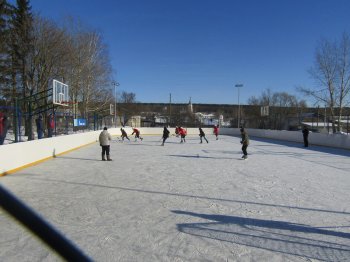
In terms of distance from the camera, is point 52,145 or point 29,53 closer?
point 52,145

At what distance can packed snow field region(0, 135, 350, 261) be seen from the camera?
146 inches

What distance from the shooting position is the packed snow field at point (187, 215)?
3697mm

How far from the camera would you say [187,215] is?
526cm

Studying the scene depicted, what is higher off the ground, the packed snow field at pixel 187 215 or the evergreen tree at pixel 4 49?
the evergreen tree at pixel 4 49

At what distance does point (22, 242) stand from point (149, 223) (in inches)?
65.0

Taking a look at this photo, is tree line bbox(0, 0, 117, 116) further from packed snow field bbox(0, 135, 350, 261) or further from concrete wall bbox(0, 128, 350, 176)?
packed snow field bbox(0, 135, 350, 261)

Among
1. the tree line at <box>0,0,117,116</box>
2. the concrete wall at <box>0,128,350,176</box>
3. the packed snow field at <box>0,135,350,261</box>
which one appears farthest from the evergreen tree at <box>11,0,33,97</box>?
the packed snow field at <box>0,135,350,261</box>

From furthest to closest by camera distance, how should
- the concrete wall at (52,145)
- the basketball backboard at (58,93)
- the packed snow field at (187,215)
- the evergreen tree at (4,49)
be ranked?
the evergreen tree at (4,49) → the basketball backboard at (58,93) → the concrete wall at (52,145) → the packed snow field at (187,215)

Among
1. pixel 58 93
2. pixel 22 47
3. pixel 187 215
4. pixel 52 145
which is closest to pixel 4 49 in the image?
pixel 22 47

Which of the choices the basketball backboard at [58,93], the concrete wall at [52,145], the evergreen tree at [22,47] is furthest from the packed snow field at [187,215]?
the evergreen tree at [22,47]

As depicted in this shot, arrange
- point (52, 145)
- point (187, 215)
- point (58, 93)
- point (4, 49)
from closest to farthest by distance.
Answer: point (187, 215), point (52, 145), point (58, 93), point (4, 49)

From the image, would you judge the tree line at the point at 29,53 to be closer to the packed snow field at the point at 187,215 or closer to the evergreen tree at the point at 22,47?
the evergreen tree at the point at 22,47

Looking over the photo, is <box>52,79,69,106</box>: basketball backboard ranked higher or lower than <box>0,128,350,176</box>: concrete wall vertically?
Answer: higher

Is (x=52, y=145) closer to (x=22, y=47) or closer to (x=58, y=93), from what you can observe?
(x=58, y=93)
